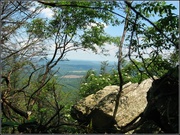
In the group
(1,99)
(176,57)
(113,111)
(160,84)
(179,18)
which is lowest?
(113,111)

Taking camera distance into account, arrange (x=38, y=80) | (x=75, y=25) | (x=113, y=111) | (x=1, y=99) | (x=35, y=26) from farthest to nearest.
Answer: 1. (x=35, y=26)
2. (x=38, y=80)
3. (x=75, y=25)
4. (x=113, y=111)
5. (x=1, y=99)

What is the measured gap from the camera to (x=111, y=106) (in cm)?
415

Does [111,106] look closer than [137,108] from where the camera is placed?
No

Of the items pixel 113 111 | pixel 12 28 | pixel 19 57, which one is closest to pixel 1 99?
pixel 113 111

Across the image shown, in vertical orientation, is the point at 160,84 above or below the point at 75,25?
below

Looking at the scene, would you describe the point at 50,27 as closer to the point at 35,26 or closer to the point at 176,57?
the point at 35,26

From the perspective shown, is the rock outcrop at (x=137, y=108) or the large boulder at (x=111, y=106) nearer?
the rock outcrop at (x=137, y=108)

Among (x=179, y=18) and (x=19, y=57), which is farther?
(x=19, y=57)

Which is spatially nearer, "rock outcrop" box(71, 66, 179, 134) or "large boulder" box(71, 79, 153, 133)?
"rock outcrop" box(71, 66, 179, 134)

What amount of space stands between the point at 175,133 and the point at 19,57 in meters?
5.98

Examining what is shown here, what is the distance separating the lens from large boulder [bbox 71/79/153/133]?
3.80 metres

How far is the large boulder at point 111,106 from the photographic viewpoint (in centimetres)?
380

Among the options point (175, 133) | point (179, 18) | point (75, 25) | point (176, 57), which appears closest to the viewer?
point (175, 133)

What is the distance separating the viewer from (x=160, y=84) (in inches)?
92.0
